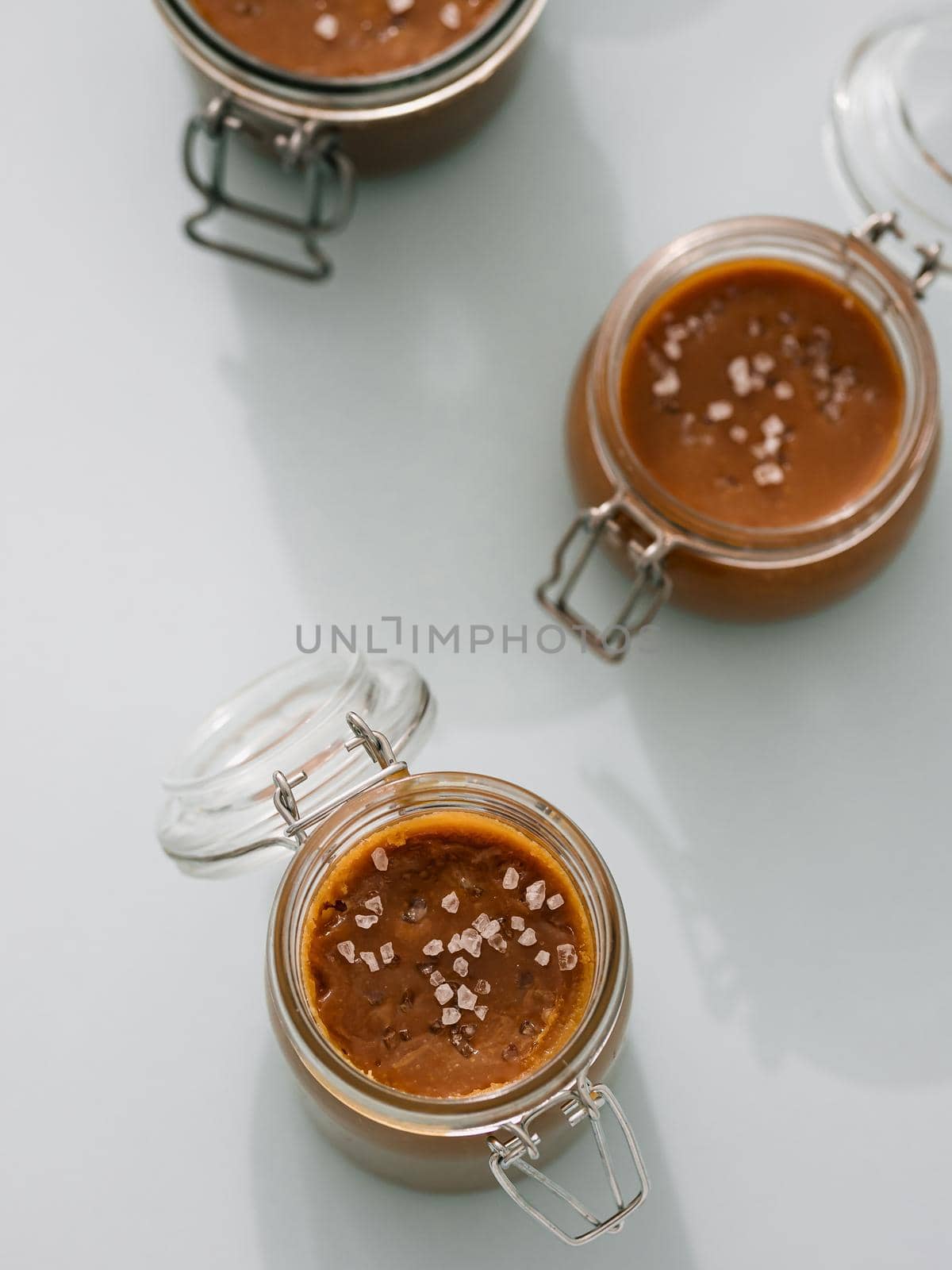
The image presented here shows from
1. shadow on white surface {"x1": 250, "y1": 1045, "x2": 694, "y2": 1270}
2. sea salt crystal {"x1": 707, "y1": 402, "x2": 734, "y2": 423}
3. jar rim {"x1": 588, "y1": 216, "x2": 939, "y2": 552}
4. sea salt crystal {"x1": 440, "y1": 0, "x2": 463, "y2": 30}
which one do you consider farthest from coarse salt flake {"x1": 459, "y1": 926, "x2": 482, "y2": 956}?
sea salt crystal {"x1": 440, "y1": 0, "x2": 463, "y2": 30}

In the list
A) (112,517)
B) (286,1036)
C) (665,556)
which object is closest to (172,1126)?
(286,1036)

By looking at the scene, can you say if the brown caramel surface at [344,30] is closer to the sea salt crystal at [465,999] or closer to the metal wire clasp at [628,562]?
the metal wire clasp at [628,562]

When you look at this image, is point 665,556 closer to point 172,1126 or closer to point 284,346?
point 284,346

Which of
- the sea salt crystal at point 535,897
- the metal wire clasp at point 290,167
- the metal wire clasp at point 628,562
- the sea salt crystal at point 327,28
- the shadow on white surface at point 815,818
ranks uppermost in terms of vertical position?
the sea salt crystal at point 327,28

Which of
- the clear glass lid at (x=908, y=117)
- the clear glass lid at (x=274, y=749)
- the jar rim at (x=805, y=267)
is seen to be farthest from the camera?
the clear glass lid at (x=908, y=117)

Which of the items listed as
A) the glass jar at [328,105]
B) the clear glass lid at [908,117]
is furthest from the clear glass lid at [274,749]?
the clear glass lid at [908,117]

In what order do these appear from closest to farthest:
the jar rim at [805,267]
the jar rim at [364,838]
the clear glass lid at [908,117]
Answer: the jar rim at [364,838]
the jar rim at [805,267]
the clear glass lid at [908,117]

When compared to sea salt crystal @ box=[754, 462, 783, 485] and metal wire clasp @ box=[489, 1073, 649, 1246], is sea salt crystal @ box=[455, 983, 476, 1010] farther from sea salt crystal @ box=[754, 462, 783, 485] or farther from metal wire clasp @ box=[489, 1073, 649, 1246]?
sea salt crystal @ box=[754, 462, 783, 485]

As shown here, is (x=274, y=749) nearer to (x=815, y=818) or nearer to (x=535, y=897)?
(x=535, y=897)
